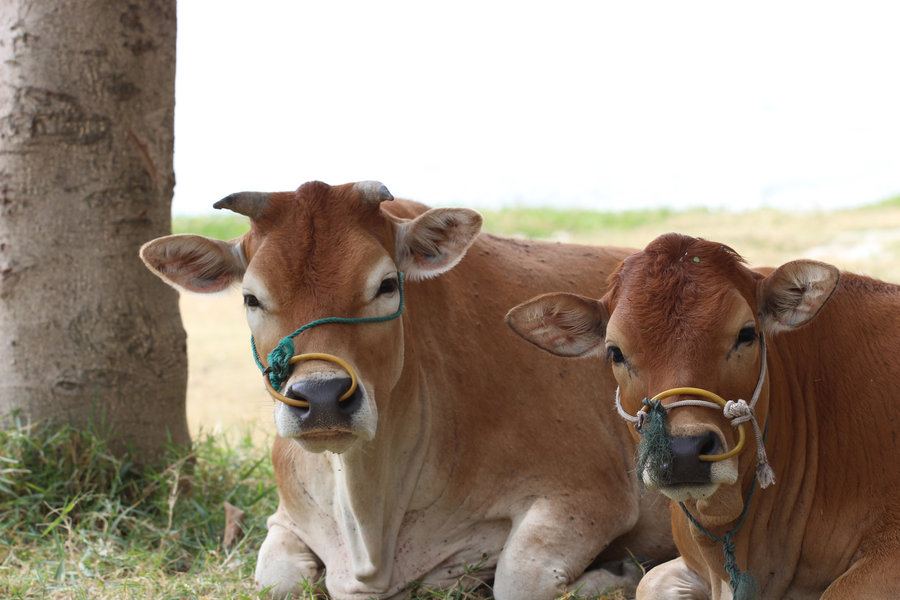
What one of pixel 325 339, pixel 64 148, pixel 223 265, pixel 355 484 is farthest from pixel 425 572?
pixel 64 148

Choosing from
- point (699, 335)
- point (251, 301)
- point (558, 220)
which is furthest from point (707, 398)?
point (558, 220)

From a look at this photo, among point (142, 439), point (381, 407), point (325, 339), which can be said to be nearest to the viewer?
point (325, 339)

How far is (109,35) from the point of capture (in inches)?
256

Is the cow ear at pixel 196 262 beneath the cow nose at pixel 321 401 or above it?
above

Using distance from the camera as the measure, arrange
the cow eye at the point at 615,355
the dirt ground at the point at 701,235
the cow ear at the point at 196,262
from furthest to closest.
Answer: the dirt ground at the point at 701,235
the cow ear at the point at 196,262
the cow eye at the point at 615,355

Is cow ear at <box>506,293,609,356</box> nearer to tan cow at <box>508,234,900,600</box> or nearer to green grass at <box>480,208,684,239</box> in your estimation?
tan cow at <box>508,234,900,600</box>

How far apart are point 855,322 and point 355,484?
240 cm

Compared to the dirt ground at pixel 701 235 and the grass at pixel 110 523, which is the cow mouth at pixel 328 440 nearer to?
the grass at pixel 110 523

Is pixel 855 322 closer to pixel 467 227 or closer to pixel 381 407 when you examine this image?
pixel 467 227

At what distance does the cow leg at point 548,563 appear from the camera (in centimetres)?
508

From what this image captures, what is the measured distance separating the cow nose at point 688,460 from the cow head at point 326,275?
133 cm

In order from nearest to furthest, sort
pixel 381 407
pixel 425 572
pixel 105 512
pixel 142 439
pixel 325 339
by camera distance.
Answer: pixel 325 339 → pixel 381 407 → pixel 425 572 → pixel 105 512 → pixel 142 439

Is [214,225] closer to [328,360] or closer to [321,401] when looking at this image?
[328,360]

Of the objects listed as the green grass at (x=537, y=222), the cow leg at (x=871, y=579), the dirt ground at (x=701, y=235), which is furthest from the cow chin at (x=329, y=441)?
the green grass at (x=537, y=222)
